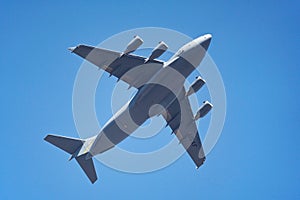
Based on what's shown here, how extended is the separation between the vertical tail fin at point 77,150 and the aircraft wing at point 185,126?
6935 millimetres

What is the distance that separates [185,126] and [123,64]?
24.7 feet

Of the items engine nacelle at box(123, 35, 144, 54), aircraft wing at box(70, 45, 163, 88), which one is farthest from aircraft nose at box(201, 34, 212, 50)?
engine nacelle at box(123, 35, 144, 54)

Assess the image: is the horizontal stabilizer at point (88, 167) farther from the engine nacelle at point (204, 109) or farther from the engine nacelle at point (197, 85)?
the engine nacelle at point (197, 85)

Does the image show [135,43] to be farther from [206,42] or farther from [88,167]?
[88,167]

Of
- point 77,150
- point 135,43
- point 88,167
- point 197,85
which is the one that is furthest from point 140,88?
point 88,167

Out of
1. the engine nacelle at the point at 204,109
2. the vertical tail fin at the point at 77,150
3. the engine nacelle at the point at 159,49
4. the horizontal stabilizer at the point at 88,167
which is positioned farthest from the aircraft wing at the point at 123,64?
→ the horizontal stabilizer at the point at 88,167

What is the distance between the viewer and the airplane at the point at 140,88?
28875 millimetres

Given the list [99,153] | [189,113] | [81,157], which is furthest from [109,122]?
[189,113]

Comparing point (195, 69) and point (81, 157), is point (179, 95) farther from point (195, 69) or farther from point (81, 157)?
point (81, 157)

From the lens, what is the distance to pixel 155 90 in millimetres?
29250

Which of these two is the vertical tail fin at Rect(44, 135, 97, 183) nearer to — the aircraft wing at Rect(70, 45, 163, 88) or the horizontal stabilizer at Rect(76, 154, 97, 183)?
the horizontal stabilizer at Rect(76, 154, 97, 183)

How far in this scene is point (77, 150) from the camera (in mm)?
34031

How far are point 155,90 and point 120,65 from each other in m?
3.76

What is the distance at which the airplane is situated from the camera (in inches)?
1137
